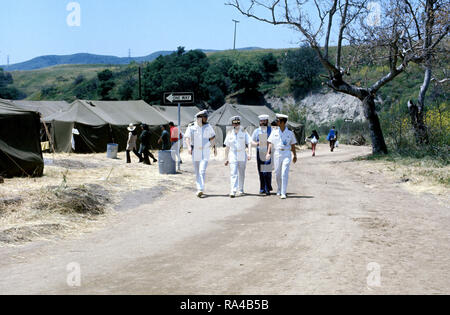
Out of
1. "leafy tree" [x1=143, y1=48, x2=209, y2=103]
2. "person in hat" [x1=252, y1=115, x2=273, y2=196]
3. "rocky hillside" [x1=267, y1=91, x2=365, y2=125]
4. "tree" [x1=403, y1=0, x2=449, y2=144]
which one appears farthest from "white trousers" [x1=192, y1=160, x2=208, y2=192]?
"leafy tree" [x1=143, y1=48, x2=209, y2=103]

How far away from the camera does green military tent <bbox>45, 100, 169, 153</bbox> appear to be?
30922 mm

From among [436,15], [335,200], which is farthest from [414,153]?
[335,200]

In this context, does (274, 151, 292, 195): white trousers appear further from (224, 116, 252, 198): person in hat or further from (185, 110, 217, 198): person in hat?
(185, 110, 217, 198): person in hat

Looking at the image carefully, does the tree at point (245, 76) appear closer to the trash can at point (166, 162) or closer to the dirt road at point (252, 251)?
the trash can at point (166, 162)

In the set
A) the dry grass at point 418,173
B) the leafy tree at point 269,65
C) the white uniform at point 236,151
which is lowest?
the dry grass at point 418,173

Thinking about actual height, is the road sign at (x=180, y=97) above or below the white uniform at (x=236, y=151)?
above

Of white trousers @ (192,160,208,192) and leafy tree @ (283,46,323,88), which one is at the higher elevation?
leafy tree @ (283,46,323,88)

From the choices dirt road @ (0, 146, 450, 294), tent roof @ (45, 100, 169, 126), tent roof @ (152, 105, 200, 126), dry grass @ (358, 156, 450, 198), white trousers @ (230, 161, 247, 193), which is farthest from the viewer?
tent roof @ (152, 105, 200, 126)

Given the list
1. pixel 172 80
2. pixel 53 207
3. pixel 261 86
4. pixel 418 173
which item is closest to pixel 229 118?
pixel 418 173

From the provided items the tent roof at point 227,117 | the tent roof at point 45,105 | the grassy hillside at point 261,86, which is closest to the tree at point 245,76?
the grassy hillside at point 261,86

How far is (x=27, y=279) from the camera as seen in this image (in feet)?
19.3

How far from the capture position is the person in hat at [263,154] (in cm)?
1329

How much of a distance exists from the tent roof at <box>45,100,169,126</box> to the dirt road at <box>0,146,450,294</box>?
20644mm
